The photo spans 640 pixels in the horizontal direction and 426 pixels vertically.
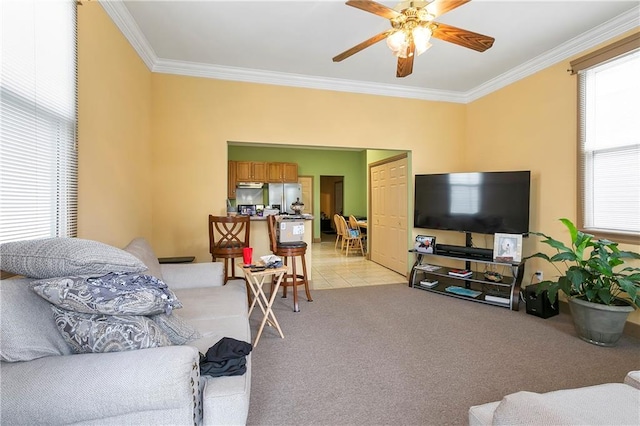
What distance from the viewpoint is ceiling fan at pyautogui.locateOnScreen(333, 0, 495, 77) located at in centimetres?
199

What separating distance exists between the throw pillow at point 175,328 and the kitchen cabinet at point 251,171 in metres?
6.49

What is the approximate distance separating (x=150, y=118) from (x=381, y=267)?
14.9 feet

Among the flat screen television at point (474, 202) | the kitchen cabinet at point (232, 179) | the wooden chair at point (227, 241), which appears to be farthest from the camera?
the kitchen cabinet at point (232, 179)

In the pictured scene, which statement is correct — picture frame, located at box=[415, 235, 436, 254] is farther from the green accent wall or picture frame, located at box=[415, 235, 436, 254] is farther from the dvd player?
the green accent wall

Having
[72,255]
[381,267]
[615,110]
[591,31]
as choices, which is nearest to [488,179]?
[615,110]

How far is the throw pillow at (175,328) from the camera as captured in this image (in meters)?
1.45

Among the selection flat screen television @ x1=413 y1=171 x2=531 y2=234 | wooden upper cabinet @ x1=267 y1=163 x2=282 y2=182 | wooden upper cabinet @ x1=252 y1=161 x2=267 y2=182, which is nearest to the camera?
flat screen television @ x1=413 y1=171 x2=531 y2=234

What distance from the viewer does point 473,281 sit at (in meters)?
3.93

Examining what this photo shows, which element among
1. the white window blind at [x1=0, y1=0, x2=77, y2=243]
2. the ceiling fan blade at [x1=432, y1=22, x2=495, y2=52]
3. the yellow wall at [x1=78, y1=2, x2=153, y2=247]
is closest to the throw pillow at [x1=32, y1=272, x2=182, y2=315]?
the white window blind at [x1=0, y1=0, x2=77, y2=243]

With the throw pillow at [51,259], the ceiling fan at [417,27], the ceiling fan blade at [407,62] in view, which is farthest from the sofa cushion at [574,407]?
the ceiling fan blade at [407,62]

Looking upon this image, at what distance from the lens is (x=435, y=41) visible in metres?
3.23

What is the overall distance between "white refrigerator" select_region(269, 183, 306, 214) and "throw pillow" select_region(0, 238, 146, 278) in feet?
22.1

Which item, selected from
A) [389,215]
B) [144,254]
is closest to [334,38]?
[144,254]

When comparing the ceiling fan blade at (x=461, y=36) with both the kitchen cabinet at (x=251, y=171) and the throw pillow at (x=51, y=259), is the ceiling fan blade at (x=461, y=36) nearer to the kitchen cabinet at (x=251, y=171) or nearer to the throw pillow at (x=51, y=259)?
Answer: the throw pillow at (x=51, y=259)
